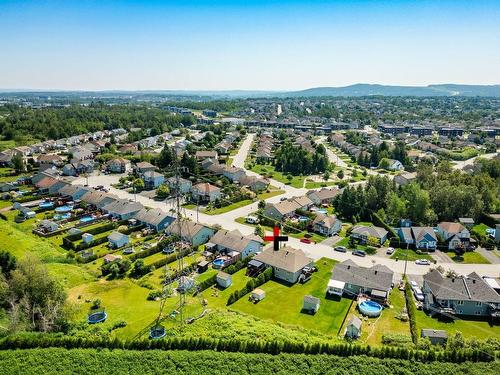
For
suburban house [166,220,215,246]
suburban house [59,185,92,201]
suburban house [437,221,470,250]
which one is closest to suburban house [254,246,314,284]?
suburban house [166,220,215,246]

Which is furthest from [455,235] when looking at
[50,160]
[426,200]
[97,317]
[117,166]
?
[50,160]

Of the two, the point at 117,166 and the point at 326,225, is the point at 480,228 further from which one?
the point at 117,166

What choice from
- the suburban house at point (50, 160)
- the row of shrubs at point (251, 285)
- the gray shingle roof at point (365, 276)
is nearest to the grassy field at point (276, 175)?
the gray shingle roof at point (365, 276)

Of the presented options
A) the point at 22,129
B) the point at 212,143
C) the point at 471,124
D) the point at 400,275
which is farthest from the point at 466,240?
the point at 471,124

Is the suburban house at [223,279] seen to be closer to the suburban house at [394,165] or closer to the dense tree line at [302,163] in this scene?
the dense tree line at [302,163]

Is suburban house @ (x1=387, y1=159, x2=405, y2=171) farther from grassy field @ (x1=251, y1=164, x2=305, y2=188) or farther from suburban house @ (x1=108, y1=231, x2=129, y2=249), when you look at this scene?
suburban house @ (x1=108, y1=231, x2=129, y2=249)

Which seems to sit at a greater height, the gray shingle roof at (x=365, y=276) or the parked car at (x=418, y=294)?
the gray shingle roof at (x=365, y=276)

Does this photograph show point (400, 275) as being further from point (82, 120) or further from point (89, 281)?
point (82, 120)
